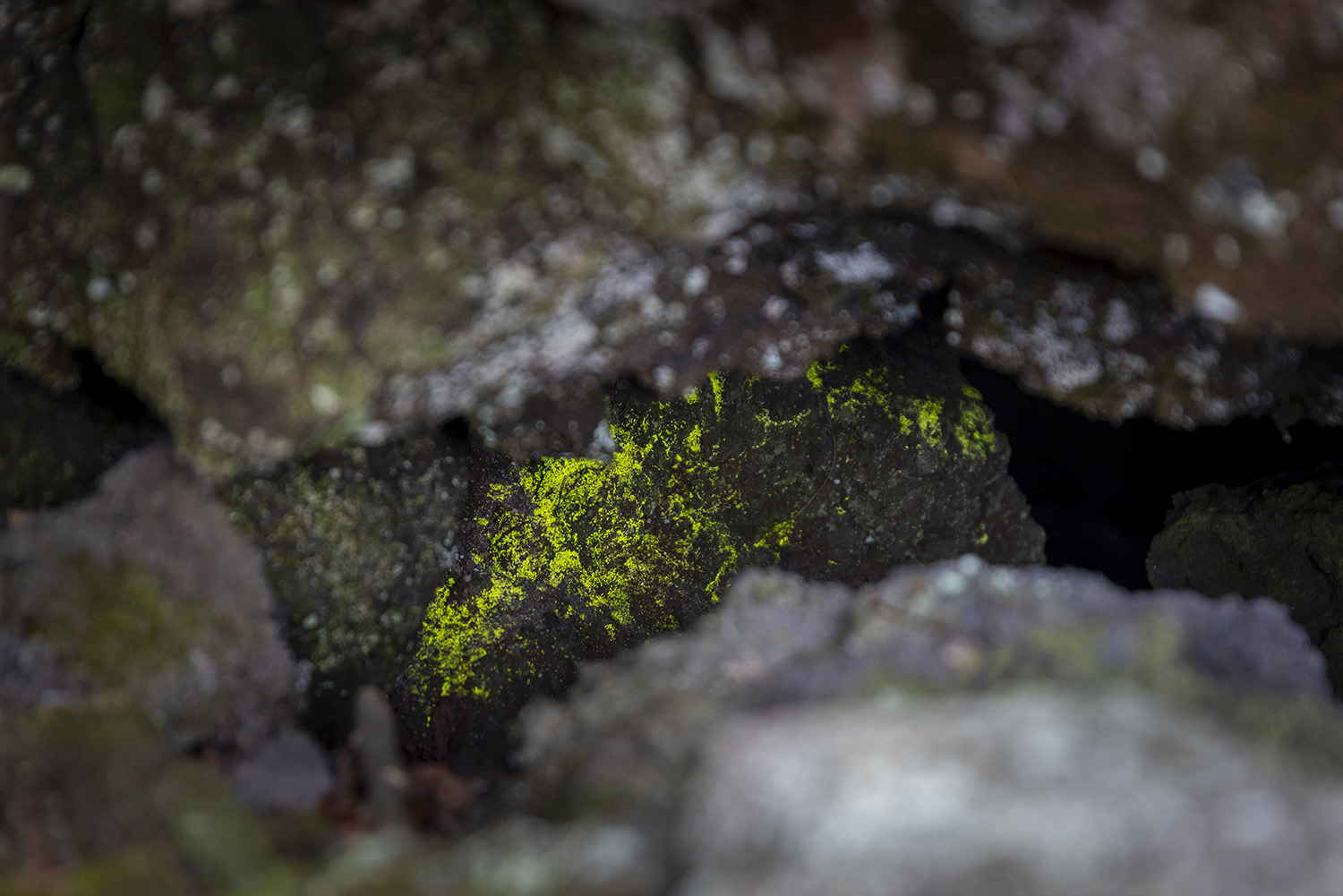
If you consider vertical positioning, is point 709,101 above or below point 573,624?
above

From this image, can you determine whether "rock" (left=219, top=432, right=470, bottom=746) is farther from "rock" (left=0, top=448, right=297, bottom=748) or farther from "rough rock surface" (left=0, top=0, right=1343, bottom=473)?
"rough rock surface" (left=0, top=0, right=1343, bottom=473)

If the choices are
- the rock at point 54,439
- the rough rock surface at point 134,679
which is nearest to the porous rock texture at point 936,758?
the rough rock surface at point 134,679

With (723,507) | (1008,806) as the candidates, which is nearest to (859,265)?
(723,507)

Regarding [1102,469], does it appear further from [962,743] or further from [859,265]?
[962,743]

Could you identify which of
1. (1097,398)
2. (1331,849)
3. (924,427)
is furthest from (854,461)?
(1331,849)

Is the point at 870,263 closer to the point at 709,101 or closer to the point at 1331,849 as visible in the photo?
the point at 709,101

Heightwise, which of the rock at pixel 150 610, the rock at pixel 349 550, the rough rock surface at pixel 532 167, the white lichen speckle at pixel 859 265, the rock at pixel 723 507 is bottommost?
the rock at pixel 723 507

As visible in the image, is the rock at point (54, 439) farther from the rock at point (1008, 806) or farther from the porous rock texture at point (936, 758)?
the rock at point (1008, 806)

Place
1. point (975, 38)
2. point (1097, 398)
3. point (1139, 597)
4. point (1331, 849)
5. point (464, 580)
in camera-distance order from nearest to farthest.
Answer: point (1331, 849) → point (975, 38) → point (1139, 597) → point (1097, 398) → point (464, 580)
